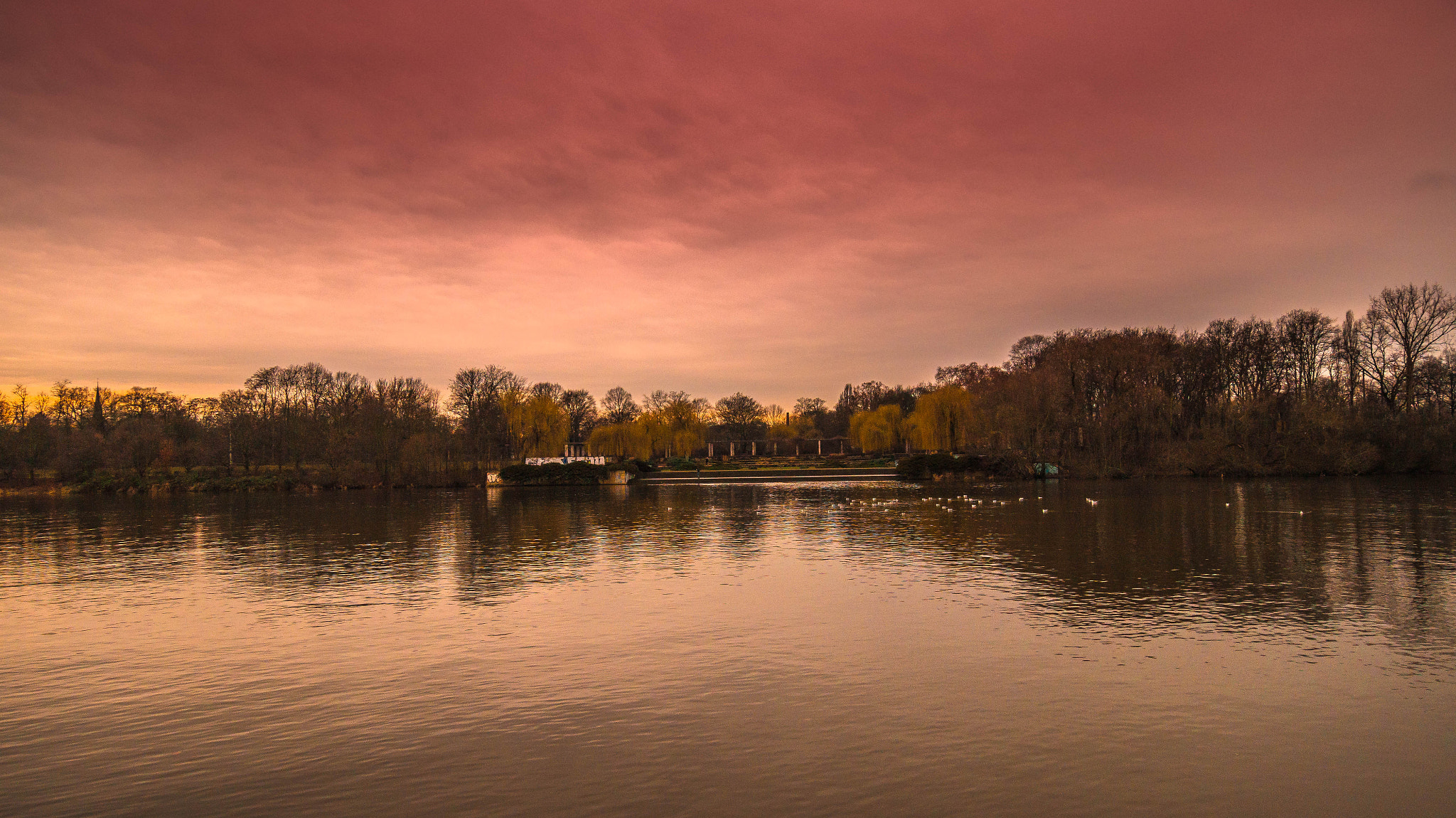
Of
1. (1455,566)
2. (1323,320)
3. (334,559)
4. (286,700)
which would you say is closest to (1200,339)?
(1323,320)

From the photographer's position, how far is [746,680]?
9961 millimetres

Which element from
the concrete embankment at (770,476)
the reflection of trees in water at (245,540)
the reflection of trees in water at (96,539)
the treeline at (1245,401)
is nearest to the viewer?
the reflection of trees in water at (245,540)

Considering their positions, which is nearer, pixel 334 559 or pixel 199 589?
pixel 199 589

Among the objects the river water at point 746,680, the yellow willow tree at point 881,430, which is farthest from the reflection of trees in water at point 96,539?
the yellow willow tree at point 881,430

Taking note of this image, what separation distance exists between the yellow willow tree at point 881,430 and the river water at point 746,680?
67.1 meters

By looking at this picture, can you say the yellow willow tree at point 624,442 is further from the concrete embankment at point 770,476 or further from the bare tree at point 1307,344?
the bare tree at point 1307,344

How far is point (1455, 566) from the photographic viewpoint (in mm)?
17078

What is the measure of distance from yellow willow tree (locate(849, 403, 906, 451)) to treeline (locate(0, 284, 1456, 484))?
523 cm

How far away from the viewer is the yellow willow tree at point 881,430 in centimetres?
8981

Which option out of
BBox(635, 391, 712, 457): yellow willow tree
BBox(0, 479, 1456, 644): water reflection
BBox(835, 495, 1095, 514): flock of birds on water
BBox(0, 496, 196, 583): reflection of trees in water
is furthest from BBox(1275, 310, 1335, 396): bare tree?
BBox(0, 496, 196, 583): reflection of trees in water

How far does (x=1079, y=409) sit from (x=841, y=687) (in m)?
54.6

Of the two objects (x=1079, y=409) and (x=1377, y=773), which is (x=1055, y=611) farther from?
(x=1079, y=409)

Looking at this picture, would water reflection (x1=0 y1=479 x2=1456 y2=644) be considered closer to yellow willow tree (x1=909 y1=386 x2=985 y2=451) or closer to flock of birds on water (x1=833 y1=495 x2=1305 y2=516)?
flock of birds on water (x1=833 y1=495 x2=1305 y2=516)

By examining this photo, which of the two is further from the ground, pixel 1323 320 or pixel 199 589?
pixel 1323 320
